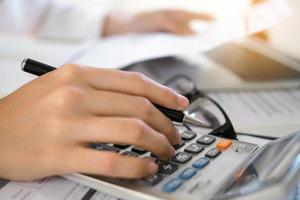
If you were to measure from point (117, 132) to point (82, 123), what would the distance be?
24mm

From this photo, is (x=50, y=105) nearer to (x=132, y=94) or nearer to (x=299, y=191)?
(x=132, y=94)

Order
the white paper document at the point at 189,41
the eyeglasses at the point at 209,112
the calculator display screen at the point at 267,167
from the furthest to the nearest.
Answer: the white paper document at the point at 189,41
the eyeglasses at the point at 209,112
the calculator display screen at the point at 267,167

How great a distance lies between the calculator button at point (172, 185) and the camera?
0.24m

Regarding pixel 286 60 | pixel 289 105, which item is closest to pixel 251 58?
pixel 286 60

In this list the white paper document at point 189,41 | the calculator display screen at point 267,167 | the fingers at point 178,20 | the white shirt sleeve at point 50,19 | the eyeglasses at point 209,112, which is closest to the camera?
the calculator display screen at point 267,167

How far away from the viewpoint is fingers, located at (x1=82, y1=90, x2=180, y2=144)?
0.27 m

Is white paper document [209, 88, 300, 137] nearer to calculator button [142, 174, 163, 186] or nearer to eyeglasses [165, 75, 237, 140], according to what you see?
eyeglasses [165, 75, 237, 140]

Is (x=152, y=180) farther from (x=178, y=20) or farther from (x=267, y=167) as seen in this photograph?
(x=178, y=20)

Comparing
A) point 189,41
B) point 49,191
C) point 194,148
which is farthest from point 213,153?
point 189,41

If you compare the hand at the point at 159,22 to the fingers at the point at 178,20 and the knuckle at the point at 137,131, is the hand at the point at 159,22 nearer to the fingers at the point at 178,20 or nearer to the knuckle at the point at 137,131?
→ the fingers at the point at 178,20

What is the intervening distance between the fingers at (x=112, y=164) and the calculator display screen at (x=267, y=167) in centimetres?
5

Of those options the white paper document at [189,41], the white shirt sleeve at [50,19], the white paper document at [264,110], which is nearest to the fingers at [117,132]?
the white paper document at [264,110]

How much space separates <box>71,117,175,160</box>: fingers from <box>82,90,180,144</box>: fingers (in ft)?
0.04

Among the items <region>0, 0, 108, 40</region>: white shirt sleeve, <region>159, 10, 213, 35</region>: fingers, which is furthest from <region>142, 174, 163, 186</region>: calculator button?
<region>0, 0, 108, 40</region>: white shirt sleeve
